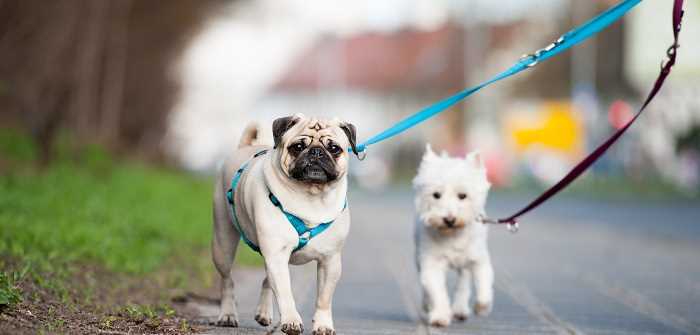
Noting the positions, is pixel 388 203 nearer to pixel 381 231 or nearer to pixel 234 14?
pixel 234 14

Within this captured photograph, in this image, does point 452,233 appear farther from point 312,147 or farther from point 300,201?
point 312,147

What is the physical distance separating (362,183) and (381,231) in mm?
33330

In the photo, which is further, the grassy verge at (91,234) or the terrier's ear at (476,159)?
the terrier's ear at (476,159)

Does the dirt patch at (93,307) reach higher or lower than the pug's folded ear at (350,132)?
lower

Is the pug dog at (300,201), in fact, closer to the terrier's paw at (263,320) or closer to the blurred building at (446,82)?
the terrier's paw at (263,320)

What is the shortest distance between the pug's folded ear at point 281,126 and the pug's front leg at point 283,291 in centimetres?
64

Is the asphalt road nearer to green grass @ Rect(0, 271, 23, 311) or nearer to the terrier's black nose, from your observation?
the terrier's black nose

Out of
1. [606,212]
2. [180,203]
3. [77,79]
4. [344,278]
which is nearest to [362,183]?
[606,212]

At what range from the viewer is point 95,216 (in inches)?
550

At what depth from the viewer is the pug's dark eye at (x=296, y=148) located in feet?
22.5

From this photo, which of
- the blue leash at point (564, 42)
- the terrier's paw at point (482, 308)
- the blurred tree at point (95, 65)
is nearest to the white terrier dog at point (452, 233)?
the terrier's paw at point (482, 308)

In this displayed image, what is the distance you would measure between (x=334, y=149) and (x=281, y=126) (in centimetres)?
33

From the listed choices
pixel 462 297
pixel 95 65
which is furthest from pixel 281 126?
pixel 95 65

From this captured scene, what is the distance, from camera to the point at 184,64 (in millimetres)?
36031
